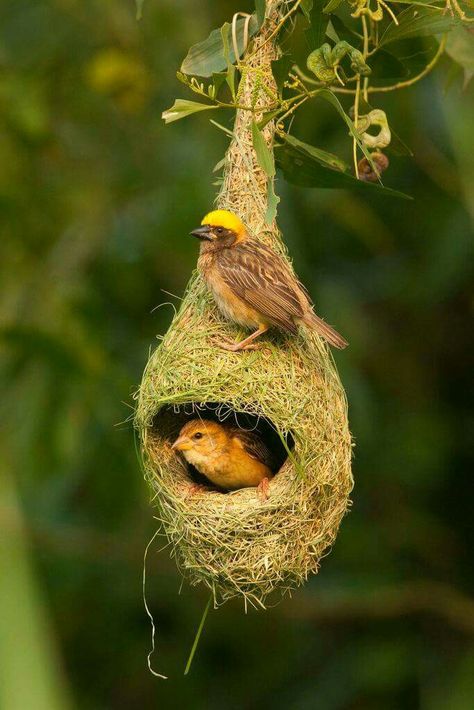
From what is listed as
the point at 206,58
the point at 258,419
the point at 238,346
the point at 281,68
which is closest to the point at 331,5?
the point at 281,68

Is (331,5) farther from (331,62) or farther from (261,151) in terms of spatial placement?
(261,151)

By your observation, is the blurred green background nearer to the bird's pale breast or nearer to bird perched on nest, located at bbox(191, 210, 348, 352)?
bird perched on nest, located at bbox(191, 210, 348, 352)

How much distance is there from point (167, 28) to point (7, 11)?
2.95 ft

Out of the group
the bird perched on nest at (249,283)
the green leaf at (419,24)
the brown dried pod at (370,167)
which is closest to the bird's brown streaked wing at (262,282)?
the bird perched on nest at (249,283)

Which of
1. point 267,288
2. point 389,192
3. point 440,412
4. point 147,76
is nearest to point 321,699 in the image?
point 440,412

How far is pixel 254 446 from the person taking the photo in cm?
379

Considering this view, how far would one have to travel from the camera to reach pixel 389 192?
278 cm

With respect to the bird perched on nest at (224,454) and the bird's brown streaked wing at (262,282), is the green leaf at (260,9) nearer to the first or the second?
the bird's brown streaked wing at (262,282)

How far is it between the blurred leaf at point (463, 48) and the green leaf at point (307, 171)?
604 millimetres

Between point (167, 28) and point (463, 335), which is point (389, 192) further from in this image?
point (463, 335)

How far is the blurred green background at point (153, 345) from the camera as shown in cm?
549

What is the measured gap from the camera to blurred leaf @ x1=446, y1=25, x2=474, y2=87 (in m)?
3.43

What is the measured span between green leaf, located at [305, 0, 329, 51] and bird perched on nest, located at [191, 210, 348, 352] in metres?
0.70

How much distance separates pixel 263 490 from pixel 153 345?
2398 millimetres
